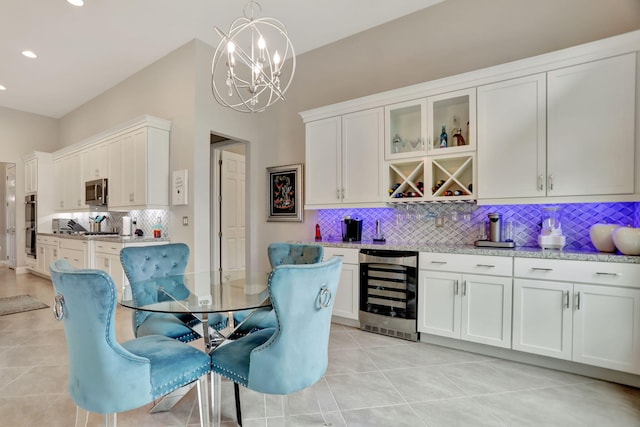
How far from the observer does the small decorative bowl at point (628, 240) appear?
2.32 metres

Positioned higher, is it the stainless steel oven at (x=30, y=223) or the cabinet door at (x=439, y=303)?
the stainless steel oven at (x=30, y=223)

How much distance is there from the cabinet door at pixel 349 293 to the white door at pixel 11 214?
8102 millimetres

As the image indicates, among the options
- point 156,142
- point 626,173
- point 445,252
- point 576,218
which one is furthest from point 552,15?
point 156,142

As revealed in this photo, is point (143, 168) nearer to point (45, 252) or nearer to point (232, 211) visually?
point (232, 211)

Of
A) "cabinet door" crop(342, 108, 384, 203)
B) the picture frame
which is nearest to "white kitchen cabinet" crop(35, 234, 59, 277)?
the picture frame

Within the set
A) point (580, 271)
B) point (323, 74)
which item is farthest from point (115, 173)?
point (580, 271)

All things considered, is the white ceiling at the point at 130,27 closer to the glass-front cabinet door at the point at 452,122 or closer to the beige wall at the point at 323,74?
the beige wall at the point at 323,74

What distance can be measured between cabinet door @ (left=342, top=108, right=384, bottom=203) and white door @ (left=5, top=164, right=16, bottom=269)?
7.90m

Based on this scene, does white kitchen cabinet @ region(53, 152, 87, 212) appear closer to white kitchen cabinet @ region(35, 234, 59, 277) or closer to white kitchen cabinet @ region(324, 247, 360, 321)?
white kitchen cabinet @ region(35, 234, 59, 277)

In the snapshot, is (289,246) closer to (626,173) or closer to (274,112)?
(626,173)

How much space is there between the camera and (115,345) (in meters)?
1.39

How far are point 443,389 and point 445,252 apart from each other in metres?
1.16

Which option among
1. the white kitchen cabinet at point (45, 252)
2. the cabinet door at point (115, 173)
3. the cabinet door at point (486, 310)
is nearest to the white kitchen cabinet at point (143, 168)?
the cabinet door at point (115, 173)

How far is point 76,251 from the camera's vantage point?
5.29 meters
